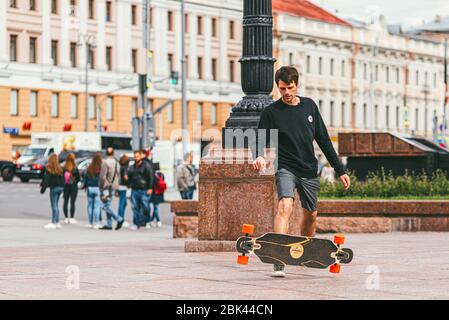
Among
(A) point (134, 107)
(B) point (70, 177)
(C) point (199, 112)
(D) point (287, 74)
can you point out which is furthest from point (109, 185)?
(C) point (199, 112)

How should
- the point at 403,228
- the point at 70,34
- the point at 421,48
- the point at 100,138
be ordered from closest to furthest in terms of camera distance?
the point at 403,228 → the point at 100,138 → the point at 70,34 → the point at 421,48

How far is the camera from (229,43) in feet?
306

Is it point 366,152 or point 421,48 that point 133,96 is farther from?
point 366,152

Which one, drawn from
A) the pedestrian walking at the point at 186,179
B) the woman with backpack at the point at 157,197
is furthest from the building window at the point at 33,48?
the woman with backpack at the point at 157,197

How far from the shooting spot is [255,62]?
46.9 ft

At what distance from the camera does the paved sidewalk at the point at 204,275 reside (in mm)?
9438

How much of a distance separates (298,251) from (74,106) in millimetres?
69960

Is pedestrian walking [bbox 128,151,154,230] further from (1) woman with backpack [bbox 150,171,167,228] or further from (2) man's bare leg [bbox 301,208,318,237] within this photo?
(2) man's bare leg [bbox 301,208,318,237]

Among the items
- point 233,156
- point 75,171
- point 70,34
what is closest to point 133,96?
point 70,34

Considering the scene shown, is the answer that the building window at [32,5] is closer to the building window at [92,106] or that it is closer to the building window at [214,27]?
the building window at [92,106]

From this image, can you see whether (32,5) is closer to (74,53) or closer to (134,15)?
(74,53)

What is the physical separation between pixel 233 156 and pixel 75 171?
13.6 metres
